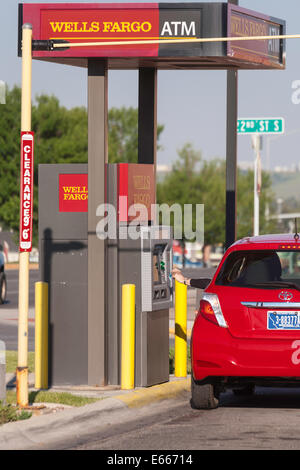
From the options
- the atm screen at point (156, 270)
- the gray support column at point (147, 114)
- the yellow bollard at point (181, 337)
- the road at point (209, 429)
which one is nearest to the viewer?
the road at point (209, 429)

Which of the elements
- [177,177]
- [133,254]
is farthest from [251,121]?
[177,177]

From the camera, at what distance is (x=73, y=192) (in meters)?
13.3

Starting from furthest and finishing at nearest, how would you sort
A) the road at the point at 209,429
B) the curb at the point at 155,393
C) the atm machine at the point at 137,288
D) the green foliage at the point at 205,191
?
the green foliage at the point at 205,191 → the atm machine at the point at 137,288 → the curb at the point at 155,393 → the road at the point at 209,429

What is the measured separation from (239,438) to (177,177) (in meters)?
73.7

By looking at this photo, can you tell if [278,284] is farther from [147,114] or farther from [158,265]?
[147,114]

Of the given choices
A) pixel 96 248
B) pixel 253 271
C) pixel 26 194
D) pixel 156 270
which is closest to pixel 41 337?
pixel 96 248

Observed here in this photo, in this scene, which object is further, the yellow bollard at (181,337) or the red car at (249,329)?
the yellow bollard at (181,337)

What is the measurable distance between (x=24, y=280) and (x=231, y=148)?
7908 mm

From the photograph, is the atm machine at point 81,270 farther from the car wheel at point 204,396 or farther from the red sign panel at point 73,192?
the car wheel at point 204,396

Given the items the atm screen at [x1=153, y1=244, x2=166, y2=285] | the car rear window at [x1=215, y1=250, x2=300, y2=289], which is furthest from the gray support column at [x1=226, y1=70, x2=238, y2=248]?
the car rear window at [x1=215, y1=250, x2=300, y2=289]

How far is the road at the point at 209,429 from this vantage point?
9.73 metres

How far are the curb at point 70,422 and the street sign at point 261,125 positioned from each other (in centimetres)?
1219

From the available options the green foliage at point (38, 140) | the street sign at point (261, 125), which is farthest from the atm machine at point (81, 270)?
the green foliage at point (38, 140)

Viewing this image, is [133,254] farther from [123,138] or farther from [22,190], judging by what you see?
[123,138]
